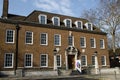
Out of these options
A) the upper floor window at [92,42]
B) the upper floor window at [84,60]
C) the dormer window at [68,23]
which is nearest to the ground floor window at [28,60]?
the dormer window at [68,23]

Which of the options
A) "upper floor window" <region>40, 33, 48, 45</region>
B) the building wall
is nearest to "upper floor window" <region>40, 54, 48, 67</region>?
the building wall

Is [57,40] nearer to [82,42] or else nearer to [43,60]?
[43,60]

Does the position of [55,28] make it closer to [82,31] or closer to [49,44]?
[49,44]

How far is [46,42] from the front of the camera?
30.1 meters

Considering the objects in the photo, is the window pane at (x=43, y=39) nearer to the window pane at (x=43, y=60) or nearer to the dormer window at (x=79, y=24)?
the window pane at (x=43, y=60)

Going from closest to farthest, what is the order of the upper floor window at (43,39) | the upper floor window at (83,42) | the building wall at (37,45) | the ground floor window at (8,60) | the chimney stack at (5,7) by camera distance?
the ground floor window at (8,60), the building wall at (37,45), the chimney stack at (5,7), the upper floor window at (43,39), the upper floor window at (83,42)

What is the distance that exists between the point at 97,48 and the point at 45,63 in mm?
10802

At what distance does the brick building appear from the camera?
27031mm

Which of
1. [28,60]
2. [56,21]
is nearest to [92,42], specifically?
[56,21]

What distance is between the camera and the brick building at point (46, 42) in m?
27.0

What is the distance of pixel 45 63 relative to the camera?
2961cm

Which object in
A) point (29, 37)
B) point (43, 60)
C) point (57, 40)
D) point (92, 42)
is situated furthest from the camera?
point (92, 42)

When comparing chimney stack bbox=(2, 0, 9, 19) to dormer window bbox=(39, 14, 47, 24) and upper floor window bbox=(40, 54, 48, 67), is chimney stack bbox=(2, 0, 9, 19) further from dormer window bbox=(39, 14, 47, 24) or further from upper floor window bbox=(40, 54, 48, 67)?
upper floor window bbox=(40, 54, 48, 67)

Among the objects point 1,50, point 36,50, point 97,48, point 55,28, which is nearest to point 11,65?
point 1,50
